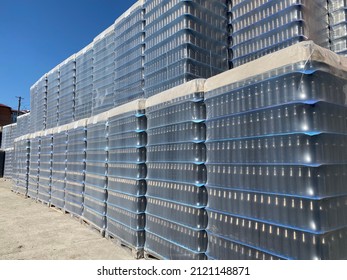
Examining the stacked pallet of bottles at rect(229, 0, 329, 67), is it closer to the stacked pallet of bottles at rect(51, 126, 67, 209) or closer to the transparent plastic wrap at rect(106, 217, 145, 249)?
the transparent plastic wrap at rect(106, 217, 145, 249)

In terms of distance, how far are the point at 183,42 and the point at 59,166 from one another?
23.4ft

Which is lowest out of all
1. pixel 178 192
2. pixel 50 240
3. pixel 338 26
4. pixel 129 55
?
pixel 50 240

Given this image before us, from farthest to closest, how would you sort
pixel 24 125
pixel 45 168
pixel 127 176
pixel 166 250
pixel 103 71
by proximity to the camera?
1. pixel 24 125
2. pixel 45 168
3. pixel 103 71
4. pixel 127 176
5. pixel 166 250

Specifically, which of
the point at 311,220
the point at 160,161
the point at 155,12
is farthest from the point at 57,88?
the point at 311,220

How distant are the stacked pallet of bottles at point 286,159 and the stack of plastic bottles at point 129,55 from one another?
10.3 feet

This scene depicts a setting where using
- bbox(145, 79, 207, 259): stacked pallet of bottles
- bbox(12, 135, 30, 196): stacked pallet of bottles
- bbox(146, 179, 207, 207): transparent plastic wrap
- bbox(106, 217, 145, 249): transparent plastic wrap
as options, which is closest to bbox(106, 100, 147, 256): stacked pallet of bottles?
bbox(106, 217, 145, 249): transparent plastic wrap

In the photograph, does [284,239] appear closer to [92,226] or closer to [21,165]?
[92,226]

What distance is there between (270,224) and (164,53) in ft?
12.3

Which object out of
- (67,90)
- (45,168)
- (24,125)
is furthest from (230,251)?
(24,125)

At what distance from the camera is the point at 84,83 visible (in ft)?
31.7

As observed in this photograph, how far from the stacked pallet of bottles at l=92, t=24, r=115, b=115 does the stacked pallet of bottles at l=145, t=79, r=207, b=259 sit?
109 inches

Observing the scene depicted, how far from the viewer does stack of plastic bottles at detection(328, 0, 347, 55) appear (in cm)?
505

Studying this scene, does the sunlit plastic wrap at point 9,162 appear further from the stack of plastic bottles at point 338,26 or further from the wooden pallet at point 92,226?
the stack of plastic bottles at point 338,26

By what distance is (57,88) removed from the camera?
38.2 ft
